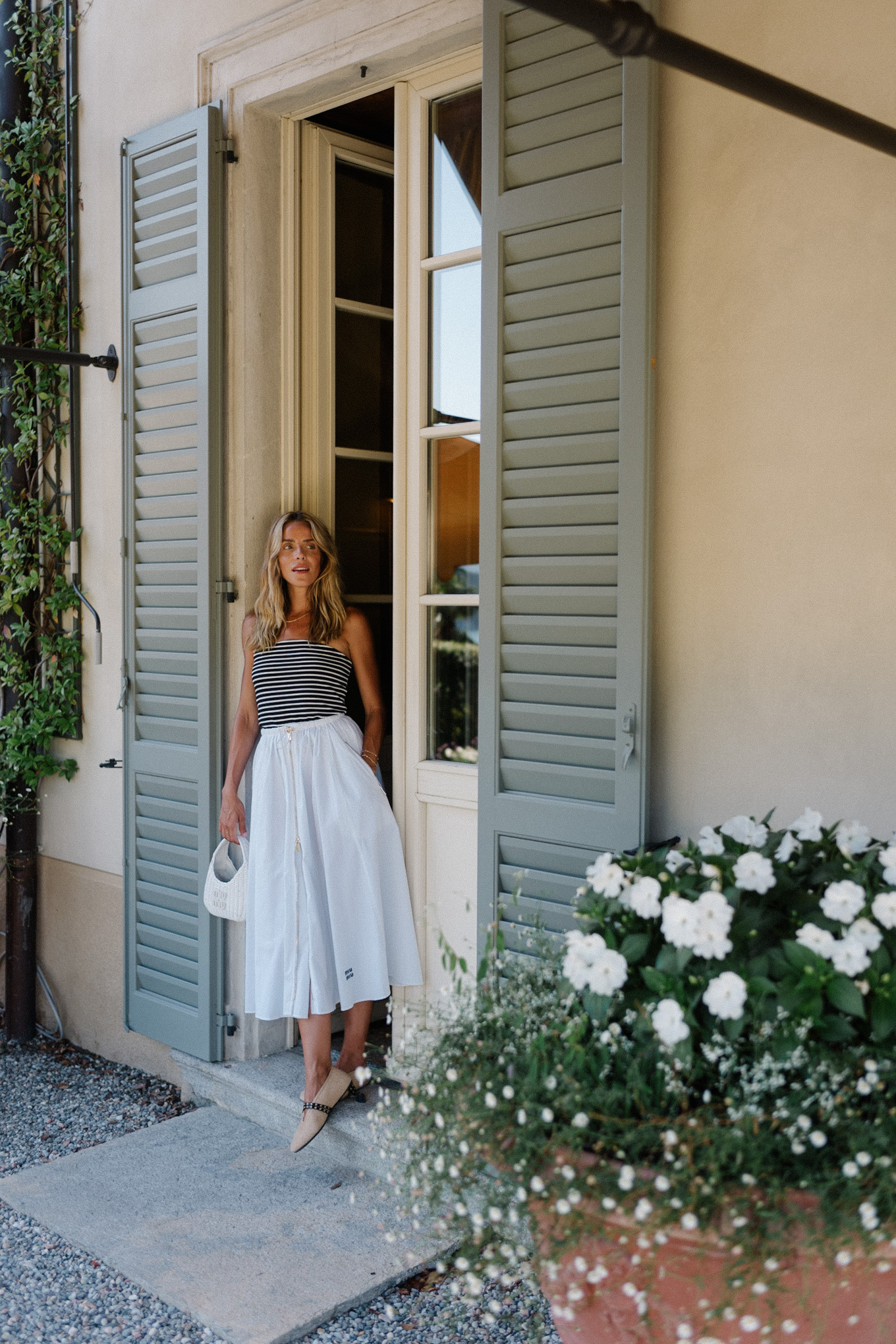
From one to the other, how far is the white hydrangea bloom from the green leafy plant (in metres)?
0.07

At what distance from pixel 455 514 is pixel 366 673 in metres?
0.56

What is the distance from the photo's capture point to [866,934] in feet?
5.90

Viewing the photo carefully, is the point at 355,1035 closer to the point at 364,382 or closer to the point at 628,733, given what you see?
the point at 628,733

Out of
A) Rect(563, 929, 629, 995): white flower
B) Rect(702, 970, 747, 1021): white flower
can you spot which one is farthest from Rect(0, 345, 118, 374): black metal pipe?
Rect(702, 970, 747, 1021): white flower

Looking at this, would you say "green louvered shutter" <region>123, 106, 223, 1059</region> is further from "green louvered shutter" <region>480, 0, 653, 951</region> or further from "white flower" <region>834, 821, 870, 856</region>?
"white flower" <region>834, 821, 870, 856</region>

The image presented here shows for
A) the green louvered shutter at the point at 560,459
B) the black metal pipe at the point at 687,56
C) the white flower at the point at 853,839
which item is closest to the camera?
the black metal pipe at the point at 687,56

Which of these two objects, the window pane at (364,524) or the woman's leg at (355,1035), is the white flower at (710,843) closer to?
Answer: the woman's leg at (355,1035)

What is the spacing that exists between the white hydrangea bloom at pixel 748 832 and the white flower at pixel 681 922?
1.13ft

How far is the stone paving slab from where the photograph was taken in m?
2.72

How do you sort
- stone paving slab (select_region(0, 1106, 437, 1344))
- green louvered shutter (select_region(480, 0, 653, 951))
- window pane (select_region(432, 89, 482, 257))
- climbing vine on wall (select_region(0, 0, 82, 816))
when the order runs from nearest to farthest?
1. green louvered shutter (select_region(480, 0, 653, 951))
2. stone paving slab (select_region(0, 1106, 437, 1344))
3. window pane (select_region(432, 89, 482, 257))
4. climbing vine on wall (select_region(0, 0, 82, 816))

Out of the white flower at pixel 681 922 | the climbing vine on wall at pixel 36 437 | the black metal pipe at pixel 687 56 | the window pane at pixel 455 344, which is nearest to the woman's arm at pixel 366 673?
the window pane at pixel 455 344

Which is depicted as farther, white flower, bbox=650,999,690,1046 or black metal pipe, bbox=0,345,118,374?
Answer: black metal pipe, bbox=0,345,118,374

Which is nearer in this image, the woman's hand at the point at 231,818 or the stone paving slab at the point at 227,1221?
the stone paving slab at the point at 227,1221

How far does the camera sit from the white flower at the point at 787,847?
2.15 m
